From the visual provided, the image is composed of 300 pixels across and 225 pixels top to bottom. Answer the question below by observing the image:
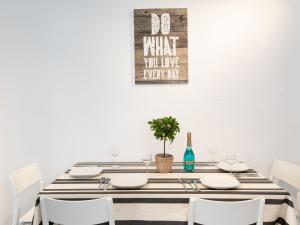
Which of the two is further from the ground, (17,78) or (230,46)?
(230,46)

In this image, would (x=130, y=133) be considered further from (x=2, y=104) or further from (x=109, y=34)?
(x=2, y=104)

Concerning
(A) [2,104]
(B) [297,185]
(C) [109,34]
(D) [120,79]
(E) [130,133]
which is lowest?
(B) [297,185]

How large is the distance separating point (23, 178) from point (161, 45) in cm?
138

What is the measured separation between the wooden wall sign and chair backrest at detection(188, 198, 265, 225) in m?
1.14

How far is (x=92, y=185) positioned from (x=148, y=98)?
867mm

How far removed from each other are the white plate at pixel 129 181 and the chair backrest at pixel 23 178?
0.65 meters

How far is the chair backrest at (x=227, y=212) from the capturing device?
45.3 inches

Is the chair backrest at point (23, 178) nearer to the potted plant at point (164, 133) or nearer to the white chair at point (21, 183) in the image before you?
the white chair at point (21, 183)

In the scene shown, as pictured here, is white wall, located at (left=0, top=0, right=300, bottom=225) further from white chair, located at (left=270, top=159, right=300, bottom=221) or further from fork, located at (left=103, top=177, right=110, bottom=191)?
fork, located at (left=103, top=177, right=110, bottom=191)

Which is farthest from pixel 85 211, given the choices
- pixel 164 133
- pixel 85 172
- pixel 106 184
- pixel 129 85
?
pixel 129 85

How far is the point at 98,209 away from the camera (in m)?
1.18

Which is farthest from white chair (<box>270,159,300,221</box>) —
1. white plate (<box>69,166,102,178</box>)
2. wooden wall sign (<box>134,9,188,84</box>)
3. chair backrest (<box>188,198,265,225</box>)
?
white plate (<box>69,166,102,178</box>)

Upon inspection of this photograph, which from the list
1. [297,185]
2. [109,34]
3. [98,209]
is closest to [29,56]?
[109,34]

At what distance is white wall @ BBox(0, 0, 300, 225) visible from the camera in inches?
82.7
